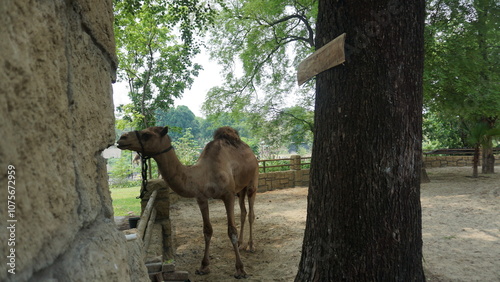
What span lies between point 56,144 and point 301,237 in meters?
5.97

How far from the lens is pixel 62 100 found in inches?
32.4

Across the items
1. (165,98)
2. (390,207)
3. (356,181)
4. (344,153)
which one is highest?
(165,98)

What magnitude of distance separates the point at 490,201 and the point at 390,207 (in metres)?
8.22

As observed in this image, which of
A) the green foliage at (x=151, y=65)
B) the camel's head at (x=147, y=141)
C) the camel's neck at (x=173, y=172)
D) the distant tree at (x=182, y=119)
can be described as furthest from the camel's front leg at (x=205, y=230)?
the distant tree at (x=182, y=119)

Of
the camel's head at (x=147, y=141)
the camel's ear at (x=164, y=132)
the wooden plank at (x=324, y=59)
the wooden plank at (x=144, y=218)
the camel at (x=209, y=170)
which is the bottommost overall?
the wooden plank at (x=144, y=218)

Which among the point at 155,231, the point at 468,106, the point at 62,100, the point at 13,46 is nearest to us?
the point at 13,46

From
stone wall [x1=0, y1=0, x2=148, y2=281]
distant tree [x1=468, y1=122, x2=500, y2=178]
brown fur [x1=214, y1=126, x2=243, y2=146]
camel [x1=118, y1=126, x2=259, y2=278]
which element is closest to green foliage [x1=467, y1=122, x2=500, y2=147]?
distant tree [x1=468, y1=122, x2=500, y2=178]

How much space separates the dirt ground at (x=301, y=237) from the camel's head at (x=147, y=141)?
1.92 meters

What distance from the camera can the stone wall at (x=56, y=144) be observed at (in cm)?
63

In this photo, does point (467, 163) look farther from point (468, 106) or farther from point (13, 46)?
point (13, 46)

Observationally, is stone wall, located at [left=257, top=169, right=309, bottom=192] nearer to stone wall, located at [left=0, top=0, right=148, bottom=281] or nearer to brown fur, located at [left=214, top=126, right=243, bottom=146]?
brown fur, located at [left=214, top=126, right=243, bottom=146]

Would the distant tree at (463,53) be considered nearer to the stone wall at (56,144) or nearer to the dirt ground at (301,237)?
the dirt ground at (301,237)

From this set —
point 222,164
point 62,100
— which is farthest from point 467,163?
point 62,100

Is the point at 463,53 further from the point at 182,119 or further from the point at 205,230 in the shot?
the point at 182,119
